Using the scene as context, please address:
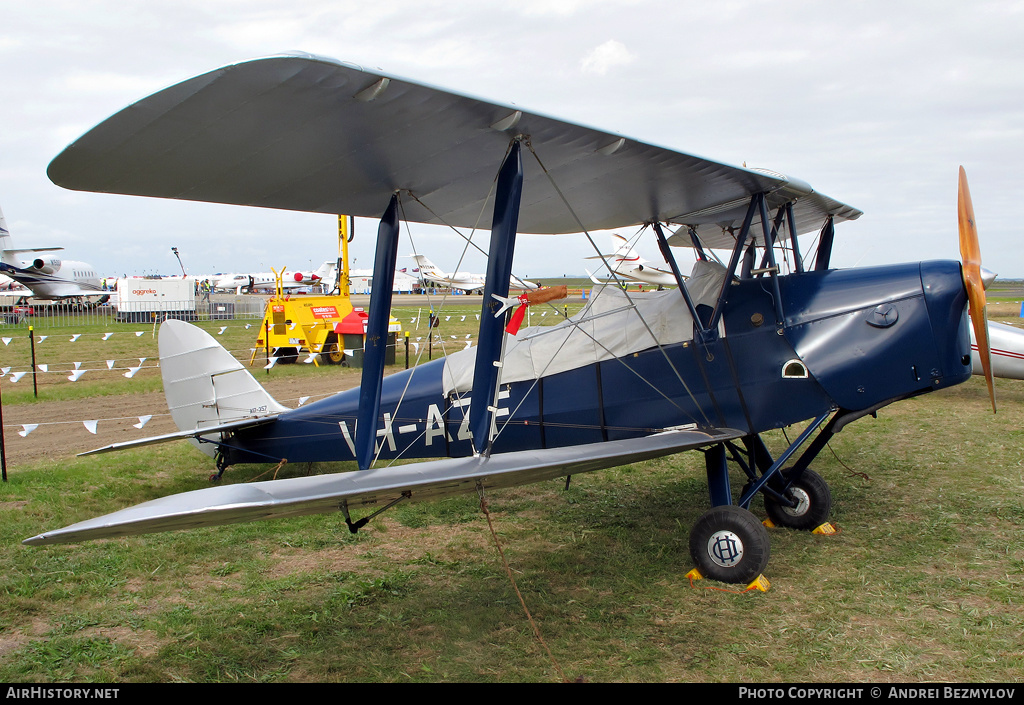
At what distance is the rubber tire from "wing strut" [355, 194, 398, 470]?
10.9 feet

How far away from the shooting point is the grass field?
347 cm

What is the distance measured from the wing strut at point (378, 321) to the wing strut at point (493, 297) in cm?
94

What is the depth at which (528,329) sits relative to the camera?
19.6ft

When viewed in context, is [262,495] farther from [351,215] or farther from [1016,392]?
[1016,392]

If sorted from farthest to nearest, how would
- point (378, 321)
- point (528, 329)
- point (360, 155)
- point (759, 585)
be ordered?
point (528, 329)
point (378, 321)
point (759, 585)
point (360, 155)

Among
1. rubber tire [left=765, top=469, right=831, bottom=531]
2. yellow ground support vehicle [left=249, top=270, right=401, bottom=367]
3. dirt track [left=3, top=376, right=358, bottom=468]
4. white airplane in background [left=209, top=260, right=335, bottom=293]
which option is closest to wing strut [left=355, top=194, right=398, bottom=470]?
rubber tire [left=765, top=469, right=831, bottom=531]

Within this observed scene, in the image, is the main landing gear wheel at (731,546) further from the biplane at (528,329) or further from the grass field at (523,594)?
the grass field at (523,594)

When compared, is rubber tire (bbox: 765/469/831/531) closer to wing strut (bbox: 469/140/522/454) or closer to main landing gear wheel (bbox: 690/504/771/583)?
main landing gear wheel (bbox: 690/504/771/583)

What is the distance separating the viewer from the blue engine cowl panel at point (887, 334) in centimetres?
455

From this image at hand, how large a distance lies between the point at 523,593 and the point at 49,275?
44.9 m

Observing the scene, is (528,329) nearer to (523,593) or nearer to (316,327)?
(523,593)

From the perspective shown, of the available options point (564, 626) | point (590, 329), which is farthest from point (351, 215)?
point (564, 626)

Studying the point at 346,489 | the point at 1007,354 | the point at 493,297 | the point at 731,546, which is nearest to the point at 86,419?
the point at 493,297

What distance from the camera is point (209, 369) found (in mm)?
6781
